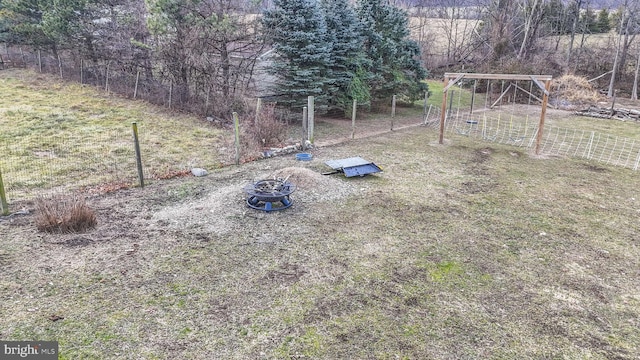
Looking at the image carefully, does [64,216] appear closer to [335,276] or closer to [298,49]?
[335,276]

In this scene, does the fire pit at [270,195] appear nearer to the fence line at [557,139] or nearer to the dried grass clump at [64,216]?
the dried grass clump at [64,216]

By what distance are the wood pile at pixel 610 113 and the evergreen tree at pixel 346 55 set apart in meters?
10.7

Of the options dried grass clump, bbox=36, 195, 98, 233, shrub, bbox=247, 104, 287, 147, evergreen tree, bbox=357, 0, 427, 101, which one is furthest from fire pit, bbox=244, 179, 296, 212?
evergreen tree, bbox=357, 0, 427, 101

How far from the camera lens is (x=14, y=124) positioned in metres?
10.4

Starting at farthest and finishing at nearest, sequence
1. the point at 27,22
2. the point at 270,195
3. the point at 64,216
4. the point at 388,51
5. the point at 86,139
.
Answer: the point at 27,22, the point at 388,51, the point at 86,139, the point at 270,195, the point at 64,216

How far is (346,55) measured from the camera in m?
13.8

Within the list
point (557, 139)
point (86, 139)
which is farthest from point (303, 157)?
point (557, 139)

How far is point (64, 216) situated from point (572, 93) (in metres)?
22.8

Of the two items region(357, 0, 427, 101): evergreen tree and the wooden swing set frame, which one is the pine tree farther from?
the wooden swing set frame

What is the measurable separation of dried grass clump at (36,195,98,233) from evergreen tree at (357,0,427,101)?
11.5 m

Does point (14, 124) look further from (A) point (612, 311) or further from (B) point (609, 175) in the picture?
(B) point (609, 175)

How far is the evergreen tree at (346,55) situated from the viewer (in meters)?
13.2

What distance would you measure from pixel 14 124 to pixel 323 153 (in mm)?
8450

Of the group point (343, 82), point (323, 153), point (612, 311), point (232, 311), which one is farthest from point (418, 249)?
point (343, 82)
